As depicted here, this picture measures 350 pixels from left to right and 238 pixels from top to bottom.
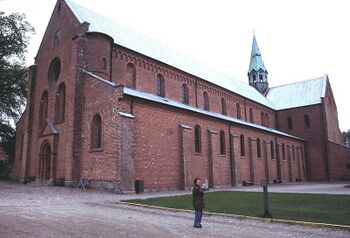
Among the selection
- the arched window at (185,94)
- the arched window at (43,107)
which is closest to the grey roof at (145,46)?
the arched window at (185,94)

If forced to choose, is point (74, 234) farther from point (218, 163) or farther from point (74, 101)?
point (218, 163)

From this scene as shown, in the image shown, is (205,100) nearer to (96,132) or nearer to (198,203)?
(96,132)

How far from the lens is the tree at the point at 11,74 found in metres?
32.8

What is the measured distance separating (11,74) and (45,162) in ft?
49.0

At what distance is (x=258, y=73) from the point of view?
183 feet

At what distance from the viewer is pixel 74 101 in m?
23.4

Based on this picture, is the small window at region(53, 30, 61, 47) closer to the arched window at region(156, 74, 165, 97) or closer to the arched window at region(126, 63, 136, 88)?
the arched window at region(126, 63, 136, 88)

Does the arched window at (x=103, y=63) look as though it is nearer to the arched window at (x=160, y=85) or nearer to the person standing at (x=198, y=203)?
the arched window at (x=160, y=85)

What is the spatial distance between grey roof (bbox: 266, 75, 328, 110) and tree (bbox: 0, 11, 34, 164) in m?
35.5

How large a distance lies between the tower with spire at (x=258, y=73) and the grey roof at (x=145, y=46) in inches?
559

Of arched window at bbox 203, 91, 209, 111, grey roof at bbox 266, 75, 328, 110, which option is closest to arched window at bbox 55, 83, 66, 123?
arched window at bbox 203, 91, 209, 111

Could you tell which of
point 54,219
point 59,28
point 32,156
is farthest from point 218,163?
point 54,219

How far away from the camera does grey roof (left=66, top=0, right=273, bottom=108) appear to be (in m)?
27.7

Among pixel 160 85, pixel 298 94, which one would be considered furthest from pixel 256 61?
pixel 160 85
